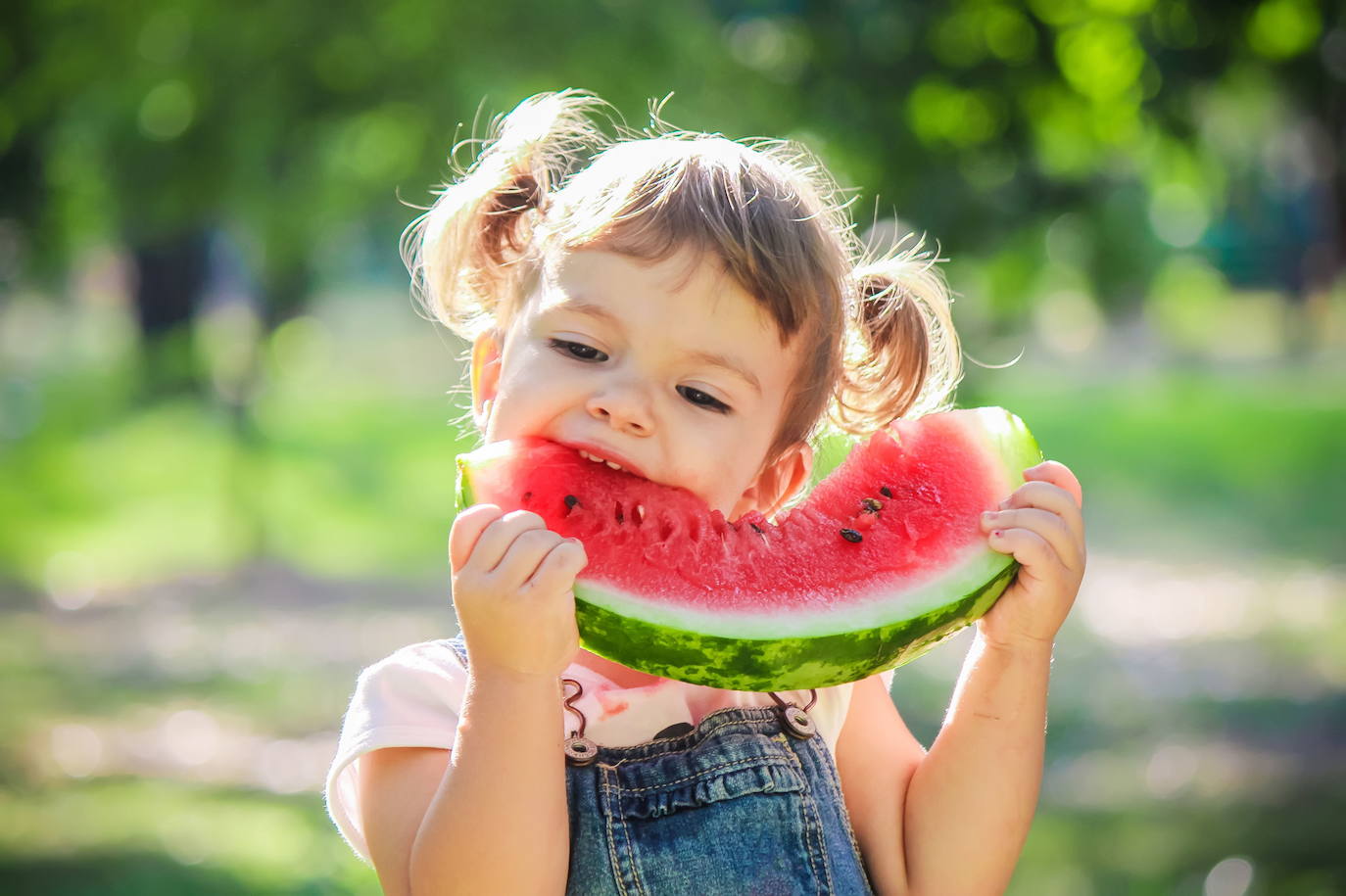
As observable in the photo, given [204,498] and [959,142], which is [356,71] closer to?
[959,142]

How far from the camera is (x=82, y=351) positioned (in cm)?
2556

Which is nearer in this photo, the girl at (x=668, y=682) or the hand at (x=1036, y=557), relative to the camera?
the girl at (x=668, y=682)

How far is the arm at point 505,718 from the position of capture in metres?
1.87

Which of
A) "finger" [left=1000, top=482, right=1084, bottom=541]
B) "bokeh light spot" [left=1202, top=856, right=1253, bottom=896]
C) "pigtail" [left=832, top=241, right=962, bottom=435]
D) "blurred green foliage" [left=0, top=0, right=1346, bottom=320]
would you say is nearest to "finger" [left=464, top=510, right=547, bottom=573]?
"finger" [left=1000, top=482, right=1084, bottom=541]

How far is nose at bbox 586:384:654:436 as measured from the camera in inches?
81.2

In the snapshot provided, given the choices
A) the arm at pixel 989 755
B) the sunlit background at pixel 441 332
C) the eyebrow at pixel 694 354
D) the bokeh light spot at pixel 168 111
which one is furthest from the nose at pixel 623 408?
the bokeh light spot at pixel 168 111

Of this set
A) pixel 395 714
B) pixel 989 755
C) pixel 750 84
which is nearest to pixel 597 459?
pixel 395 714

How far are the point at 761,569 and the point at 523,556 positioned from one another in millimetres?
498

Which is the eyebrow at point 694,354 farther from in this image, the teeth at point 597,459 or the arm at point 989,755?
the arm at point 989,755

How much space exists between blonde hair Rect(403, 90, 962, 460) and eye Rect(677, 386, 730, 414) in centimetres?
17

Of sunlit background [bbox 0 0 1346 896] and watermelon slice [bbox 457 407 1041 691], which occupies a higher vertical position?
sunlit background [bbox 0 0 1346 896]

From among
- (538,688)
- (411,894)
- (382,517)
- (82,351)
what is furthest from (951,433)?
(82,351)

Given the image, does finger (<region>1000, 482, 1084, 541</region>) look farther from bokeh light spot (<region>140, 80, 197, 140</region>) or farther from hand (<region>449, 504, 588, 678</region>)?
bokeh light spot (<region>140, 80, 197, 140</region>)

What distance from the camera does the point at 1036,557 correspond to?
210 centimetres
